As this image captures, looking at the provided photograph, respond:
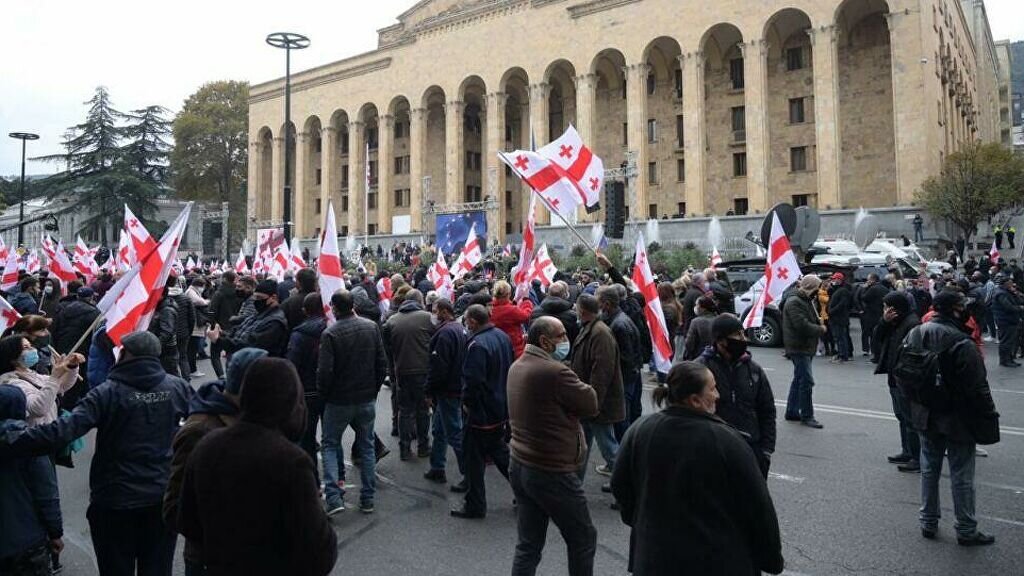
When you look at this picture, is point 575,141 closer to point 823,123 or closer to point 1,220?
point 823,123

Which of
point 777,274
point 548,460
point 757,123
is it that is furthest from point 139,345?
point 757,123

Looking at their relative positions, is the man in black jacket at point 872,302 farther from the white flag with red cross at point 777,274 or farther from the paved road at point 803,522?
the paved road at point 803,522

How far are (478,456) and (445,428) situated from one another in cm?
113

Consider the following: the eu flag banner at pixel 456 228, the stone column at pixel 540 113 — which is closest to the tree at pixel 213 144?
the eu flag banner at pixel 456 228

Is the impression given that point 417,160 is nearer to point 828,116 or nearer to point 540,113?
point 540,113

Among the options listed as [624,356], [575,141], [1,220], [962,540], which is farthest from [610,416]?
[1,220]

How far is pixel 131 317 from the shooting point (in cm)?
480

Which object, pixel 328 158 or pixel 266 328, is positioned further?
pixel 328 158

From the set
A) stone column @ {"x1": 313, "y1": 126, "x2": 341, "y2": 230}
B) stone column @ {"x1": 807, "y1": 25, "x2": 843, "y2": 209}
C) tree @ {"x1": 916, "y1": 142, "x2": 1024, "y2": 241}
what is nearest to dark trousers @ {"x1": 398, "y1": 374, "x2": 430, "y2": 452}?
tree @ {"x1": 916, "y1": 142, "x2": 1024, "y2": 241}

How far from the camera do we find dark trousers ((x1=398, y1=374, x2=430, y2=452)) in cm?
702

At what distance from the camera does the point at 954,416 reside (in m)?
4.84

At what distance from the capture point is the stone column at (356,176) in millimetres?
51531

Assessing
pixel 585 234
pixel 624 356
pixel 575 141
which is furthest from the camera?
pixel 585 234

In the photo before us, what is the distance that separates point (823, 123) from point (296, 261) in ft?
92.6
